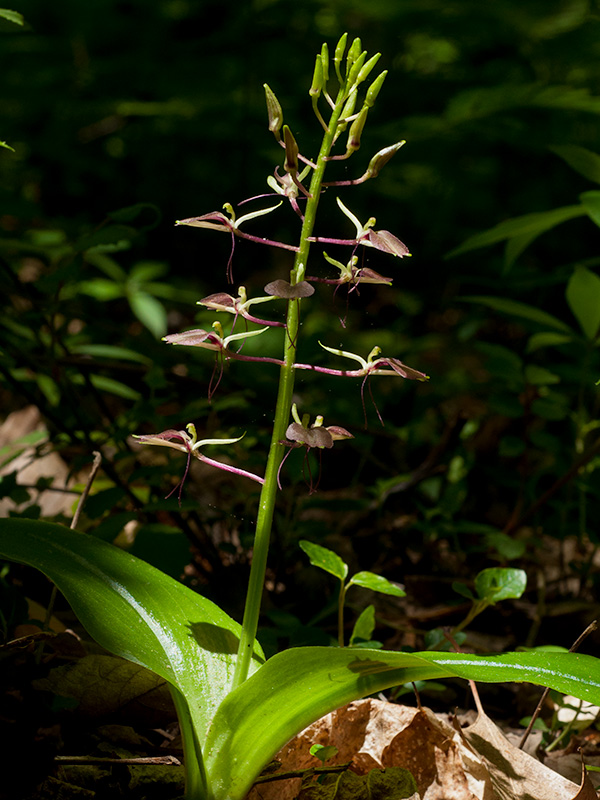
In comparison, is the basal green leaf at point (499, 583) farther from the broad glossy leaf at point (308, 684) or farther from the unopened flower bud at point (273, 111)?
the unopened flower bud at point (273, 111)

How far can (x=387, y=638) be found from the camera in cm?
174

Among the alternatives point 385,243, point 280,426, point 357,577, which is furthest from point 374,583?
point 385,243

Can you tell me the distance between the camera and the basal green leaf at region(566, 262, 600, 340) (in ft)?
5.62

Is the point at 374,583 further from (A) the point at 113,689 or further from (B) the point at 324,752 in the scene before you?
(A) the point at 113,689

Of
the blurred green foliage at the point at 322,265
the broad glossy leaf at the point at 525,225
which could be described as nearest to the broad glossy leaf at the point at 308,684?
the blurred green foliage at the point at 322,265

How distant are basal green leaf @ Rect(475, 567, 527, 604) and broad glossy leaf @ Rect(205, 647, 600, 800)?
0.33 meters

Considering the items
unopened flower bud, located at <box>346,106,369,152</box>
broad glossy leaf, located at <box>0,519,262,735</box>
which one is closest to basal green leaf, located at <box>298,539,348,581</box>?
broad glossy leaf, located at <box>0,519,262,735</box>

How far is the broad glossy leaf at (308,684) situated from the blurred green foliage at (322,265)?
0.54m

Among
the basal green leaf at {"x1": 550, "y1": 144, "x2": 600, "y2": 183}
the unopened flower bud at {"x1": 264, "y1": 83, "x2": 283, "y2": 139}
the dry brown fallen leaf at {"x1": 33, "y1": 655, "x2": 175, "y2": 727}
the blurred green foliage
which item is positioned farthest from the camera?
the blurred green foliage

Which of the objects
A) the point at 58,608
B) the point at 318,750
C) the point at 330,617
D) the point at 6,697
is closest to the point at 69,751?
the point at 6,697

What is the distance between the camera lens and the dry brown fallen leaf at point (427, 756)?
1.04 m

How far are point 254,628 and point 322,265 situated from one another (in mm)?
3102

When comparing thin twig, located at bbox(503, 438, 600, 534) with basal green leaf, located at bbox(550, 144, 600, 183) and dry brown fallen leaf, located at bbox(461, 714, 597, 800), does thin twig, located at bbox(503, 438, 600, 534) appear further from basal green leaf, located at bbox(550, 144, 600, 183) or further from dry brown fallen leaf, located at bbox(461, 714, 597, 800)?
dry brown fallen leaf, located at bbox(461, 714, 597, 800)

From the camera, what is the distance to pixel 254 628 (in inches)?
39.8
